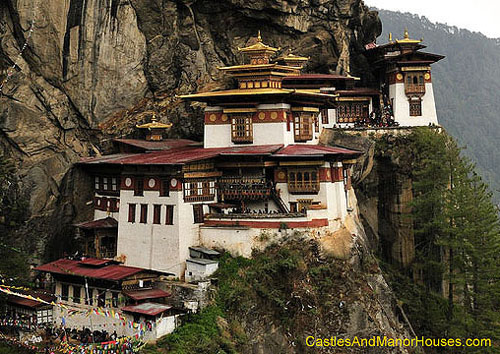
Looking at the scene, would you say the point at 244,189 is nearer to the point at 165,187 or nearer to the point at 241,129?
the point at 241,129

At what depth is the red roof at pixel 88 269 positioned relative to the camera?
32.3 meters

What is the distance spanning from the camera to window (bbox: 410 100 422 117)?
49844mm

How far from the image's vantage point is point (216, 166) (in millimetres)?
37562

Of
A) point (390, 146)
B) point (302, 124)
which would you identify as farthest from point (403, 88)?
point (302, 124)

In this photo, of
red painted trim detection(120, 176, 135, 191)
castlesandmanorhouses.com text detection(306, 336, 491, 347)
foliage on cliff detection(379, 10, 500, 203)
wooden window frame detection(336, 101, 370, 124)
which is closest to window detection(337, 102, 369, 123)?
wooden window frame detection(336, 101, 370, 124)

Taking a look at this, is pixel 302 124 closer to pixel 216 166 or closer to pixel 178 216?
pixel 216 166

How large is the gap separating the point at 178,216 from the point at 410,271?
20580mm

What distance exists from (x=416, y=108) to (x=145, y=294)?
28.5 m

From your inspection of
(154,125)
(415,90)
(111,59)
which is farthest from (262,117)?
(415,90)

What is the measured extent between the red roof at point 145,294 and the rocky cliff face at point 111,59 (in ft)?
31.7

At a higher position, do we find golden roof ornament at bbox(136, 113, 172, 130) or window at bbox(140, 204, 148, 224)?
golden roof ornament at bbox(136, 113, 172, 130)

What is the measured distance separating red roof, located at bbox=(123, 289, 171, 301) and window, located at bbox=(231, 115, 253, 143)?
11.5 m

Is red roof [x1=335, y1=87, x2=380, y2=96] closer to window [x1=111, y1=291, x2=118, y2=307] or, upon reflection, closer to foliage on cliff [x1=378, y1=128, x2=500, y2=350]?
foliage on cliff [x1=378, y1=128, x2=500, y2=350]

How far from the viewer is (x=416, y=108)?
49906mm
